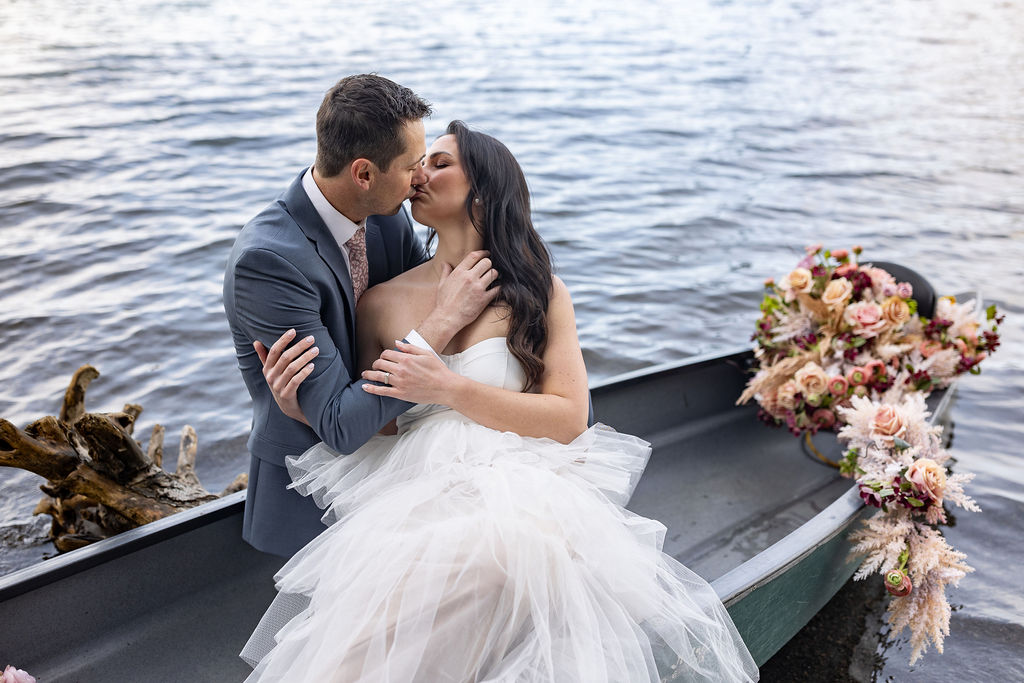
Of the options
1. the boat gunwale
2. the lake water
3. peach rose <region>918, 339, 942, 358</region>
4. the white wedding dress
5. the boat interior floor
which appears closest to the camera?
the white wedding dress

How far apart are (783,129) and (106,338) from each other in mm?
9579

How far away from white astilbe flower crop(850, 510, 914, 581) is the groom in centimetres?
170

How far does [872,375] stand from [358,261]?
2340 millimetres

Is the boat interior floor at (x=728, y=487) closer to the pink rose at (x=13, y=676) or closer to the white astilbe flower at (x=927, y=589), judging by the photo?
the white astilbe flower at (x=927, y=589)

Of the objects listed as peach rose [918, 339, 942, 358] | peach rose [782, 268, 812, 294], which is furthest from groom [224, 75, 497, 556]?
peach rose [918, 339, 942, 358]

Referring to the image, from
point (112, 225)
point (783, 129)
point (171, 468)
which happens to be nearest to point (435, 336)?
point (171, 468)

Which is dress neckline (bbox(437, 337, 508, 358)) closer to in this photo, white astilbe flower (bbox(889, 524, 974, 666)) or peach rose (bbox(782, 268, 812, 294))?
white astilbe flower (bbox(889, 524, 974, 666))

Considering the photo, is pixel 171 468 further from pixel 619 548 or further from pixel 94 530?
pixel 619 548

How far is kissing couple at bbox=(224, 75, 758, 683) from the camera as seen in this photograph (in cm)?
193

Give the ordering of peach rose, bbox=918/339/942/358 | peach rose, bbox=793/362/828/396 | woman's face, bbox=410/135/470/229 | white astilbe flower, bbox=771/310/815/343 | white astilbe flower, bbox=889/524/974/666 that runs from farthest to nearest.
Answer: white astilbe flower, bbox=771/310/815/343 < peach rose, bbox=918/339/942/358 < peach rose, bbox=793/362/828/396 < white astilbe flower, bbox=889/524/974/666 < woman's face, bbox=410/135/470/229

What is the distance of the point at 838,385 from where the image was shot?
366 centimetres

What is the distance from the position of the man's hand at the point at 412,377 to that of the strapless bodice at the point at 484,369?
0.18 m

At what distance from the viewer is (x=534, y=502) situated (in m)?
2.08

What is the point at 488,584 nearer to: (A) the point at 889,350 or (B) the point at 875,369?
(B) the point at 875,369
